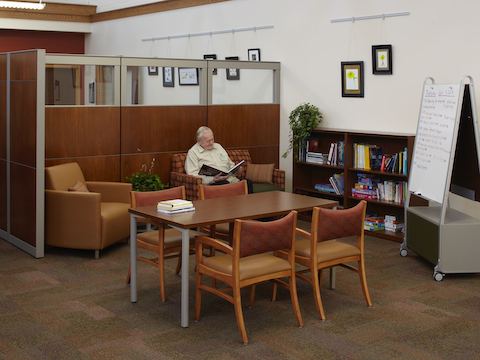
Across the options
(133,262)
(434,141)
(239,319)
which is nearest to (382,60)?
(434,141)

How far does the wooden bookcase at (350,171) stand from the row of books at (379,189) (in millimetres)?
67

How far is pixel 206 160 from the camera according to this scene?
8.25m

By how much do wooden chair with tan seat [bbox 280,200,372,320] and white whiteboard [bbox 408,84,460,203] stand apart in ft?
4.53

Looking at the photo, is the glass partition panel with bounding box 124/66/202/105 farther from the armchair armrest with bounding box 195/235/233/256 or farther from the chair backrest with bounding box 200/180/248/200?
the armchair armrest with bounding box 195/235/233/256

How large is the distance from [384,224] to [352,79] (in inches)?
69.5

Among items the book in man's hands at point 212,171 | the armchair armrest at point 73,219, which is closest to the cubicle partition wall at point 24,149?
the armchair armrest at point 73,219

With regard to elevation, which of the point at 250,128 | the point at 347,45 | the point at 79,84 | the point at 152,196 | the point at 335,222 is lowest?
the point at 335,222

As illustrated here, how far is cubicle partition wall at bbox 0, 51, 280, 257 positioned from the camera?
698cm

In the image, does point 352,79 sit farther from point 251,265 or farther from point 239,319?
point 239,319

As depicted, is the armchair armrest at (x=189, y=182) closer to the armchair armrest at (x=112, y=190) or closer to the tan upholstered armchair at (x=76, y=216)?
the armchair armrest at (x=112, y=190)

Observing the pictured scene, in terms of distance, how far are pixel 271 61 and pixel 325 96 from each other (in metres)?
1.08

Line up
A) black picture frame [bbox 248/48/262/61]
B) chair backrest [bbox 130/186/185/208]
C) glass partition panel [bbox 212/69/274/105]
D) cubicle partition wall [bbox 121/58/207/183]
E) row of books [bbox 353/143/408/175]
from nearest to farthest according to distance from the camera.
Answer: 1. chair backrest [bbox 130/186/185/208]
2. row of books [bbox 353/143/408/175]
3. cubicle partition wall [bbox 121/58/207/183]
4. glass partition panel [bbox 212/69/274/105]
5. black picture frame [bbox 248/48/262/61]

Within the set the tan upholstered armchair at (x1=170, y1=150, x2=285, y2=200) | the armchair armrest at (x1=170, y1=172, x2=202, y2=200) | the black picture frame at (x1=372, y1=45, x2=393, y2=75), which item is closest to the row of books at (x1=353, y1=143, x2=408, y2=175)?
the black picture frame at (x1=372, y1=45, x2=393, y2=75)

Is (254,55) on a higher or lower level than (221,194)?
higher
